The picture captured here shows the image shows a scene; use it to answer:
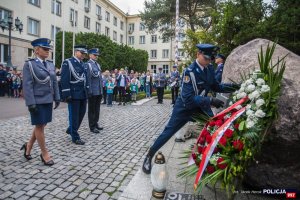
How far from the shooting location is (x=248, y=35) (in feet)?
22.2

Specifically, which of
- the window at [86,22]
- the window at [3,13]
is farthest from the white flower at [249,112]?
the window at [86,22]

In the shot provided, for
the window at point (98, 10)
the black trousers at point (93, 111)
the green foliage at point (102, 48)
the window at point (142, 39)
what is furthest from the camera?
the window at point (142, 39)

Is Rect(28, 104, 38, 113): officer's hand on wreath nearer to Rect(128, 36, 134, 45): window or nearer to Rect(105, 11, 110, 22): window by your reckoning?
Rect(105, 11, 110, 22): window

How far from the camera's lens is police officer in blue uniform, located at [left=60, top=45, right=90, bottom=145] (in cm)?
584

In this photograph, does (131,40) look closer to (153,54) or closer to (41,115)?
(153,54)

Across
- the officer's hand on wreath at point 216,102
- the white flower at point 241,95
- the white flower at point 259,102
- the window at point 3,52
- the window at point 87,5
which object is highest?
the window at point 87,5

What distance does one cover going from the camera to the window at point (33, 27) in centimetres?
2802

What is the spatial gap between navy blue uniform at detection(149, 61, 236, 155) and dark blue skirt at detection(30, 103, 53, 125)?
5.99 feet

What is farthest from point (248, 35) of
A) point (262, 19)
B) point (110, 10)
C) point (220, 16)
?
point (110, 10)

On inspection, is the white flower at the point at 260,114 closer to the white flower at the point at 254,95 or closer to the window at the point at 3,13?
the white flower at the point at 254,95

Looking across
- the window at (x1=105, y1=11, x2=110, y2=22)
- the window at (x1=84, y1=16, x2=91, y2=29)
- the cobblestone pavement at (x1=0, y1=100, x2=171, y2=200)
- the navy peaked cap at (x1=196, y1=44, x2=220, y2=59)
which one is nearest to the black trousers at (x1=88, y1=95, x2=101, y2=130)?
the cobblestone pavement at (x1=0, y1=100, x2=171, y2=200)

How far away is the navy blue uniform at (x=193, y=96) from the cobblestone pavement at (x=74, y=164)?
83cm

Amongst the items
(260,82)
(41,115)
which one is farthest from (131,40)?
(260,82)

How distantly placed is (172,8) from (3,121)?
2037 centimetres
